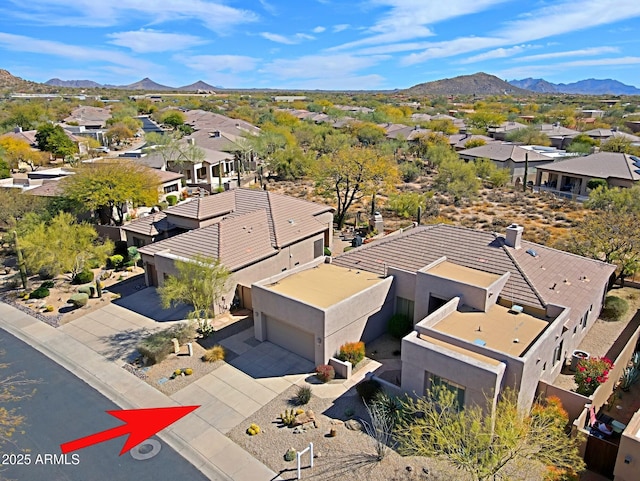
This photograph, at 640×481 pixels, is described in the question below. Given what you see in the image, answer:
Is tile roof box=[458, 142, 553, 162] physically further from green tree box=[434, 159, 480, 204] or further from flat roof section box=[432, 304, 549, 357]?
flat roof section box=[432, 304, 549, 357]

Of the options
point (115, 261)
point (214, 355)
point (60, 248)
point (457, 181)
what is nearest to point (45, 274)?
point (60, 248)

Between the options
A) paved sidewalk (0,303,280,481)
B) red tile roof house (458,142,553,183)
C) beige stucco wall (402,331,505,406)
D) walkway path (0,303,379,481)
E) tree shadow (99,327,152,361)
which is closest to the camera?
paved sidewalk (0,303,280,481)

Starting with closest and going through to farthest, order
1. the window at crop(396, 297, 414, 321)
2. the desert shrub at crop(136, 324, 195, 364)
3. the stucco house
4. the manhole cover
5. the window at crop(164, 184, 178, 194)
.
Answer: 1. the manhole cover
2. the desert shrub at crop(136, 324, 195, 364)
3. the window at crop(396, 297, 414, 321)
4. the window at crop(164, 184, 178, 194)
5. the stucco house

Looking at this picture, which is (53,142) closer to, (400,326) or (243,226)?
(243,226)

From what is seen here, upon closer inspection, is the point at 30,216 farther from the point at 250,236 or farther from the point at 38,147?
the point at 38,147

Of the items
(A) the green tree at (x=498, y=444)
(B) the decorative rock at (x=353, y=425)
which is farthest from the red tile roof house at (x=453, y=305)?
(B) the decorative rock at (x=353, y=425)

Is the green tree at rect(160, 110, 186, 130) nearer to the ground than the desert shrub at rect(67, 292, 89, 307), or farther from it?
farther from it

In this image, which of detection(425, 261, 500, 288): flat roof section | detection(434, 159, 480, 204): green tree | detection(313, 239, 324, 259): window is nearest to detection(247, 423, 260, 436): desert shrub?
detection(425, 261, 500, 288): flat roof section

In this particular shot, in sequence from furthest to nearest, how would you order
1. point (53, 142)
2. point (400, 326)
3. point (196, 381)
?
point (53, 142), point (400, 326), point (196, 381)
